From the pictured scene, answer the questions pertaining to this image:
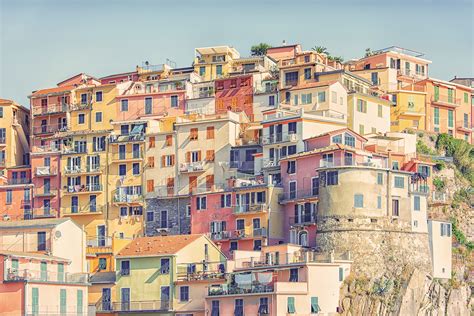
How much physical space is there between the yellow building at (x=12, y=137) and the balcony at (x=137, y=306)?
2581cm

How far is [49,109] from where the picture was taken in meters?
117

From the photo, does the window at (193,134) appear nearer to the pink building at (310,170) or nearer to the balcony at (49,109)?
the pink building at (310,170)

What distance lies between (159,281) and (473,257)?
23.1 meters

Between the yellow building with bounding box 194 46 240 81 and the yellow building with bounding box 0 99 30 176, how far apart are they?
54.5 feet

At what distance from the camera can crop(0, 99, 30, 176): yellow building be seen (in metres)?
117

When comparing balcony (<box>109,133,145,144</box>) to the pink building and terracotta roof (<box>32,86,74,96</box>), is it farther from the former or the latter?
the pink building

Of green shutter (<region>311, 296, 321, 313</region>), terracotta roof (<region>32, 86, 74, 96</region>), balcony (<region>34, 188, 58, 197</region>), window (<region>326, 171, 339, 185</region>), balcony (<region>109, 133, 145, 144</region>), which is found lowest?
green shutter (<region>311, 296, 321, 313</region>)

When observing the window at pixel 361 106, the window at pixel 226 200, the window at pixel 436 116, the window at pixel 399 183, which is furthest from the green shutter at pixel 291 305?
the window at pixel 436 116

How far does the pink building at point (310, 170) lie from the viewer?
93188 mm

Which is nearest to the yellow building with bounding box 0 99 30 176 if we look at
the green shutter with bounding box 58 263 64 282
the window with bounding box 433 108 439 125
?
the green shutter with bounding box 58 263 64 282

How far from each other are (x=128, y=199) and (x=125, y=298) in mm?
14996

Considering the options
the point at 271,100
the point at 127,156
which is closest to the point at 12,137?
the point at 127,156

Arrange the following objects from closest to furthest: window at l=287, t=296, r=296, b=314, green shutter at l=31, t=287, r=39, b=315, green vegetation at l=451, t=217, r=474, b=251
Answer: green shutter at l=31, t=287, r=39, b=315, window at l=287, t=296, r=296, b=314, green vegetation at l=451, t=217, r=474, b=251

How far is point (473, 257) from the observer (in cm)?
9669
